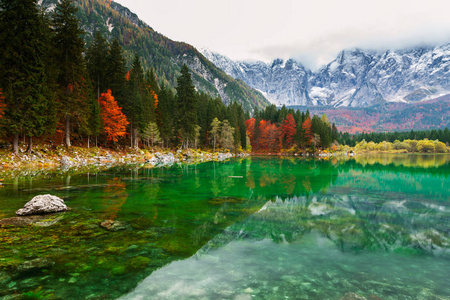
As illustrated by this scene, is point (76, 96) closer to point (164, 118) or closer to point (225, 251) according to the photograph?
point (164, 118)

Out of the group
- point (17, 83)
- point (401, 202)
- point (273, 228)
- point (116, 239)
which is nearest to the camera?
point (116, 239)

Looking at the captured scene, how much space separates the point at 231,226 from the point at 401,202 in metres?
12.1

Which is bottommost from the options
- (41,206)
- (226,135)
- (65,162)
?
(41,206)

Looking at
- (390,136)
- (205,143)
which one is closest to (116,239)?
(205,143)

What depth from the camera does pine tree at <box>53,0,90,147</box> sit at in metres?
36.2

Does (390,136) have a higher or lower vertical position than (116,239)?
higher

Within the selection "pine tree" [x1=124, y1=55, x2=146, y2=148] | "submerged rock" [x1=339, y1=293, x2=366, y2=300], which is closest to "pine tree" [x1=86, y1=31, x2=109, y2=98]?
"pine tree" [x1=124, y1=55, x2=146, y2=148]

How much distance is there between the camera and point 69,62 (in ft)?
120

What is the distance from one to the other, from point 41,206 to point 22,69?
26.0 m

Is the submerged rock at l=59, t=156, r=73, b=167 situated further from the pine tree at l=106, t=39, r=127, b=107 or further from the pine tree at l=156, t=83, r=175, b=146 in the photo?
the pine tree at l=156, t=83, r=175, b=146

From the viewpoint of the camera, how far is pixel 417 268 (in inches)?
267

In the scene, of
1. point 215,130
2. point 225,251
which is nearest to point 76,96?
point 225,251

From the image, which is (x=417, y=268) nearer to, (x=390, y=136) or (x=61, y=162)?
(x=61, y=162)

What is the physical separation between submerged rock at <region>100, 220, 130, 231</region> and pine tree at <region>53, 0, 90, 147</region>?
3209 centimetres
